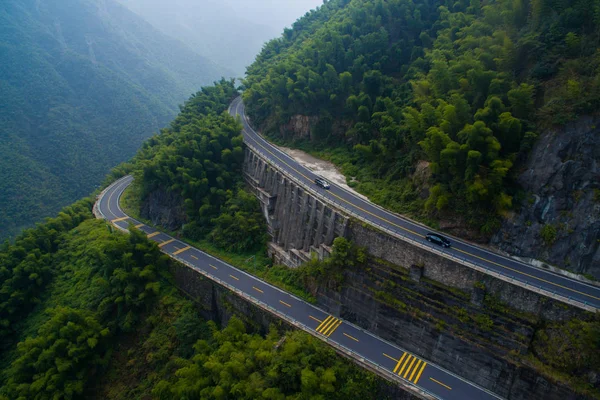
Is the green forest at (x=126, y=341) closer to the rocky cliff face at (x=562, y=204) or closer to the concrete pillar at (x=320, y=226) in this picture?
the concrete pillar at (x=320, y=226)

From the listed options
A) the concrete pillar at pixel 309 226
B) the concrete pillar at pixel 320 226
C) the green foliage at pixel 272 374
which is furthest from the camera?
Answer: the concrete pillar at pixel 309 226

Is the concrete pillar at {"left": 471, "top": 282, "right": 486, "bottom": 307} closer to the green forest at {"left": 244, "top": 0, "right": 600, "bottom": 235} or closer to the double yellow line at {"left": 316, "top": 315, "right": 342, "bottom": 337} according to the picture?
the green forest at {"left": 244, "top": 0, "right": 600, "bottom": 235}

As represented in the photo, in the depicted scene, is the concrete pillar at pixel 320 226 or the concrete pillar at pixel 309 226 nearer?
the concrete pillar at pixel 320 226

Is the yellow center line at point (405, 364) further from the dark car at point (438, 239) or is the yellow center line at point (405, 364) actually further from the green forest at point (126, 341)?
the dark car at point (438, 239)

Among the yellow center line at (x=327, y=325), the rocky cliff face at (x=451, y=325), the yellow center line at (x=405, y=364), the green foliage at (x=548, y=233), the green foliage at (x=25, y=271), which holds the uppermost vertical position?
the green foliage at (x=548, y=233)

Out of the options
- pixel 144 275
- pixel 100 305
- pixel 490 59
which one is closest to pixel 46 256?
pixel 100 305

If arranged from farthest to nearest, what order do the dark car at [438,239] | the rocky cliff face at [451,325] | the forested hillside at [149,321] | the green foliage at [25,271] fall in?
1. the green foliage at [25,271]
2. the dark car at [438,239]
3. the forested hillside at [149,321]
4. the rocky cliff face at [451,325]

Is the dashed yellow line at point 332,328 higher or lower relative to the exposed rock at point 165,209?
higher

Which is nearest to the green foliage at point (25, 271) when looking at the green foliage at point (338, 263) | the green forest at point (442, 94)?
the green forest at point (442, 94)
